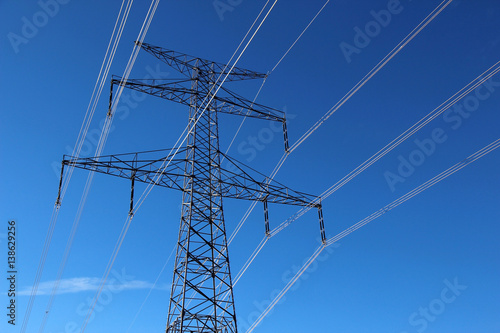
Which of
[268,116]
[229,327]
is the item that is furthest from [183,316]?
[268,116]

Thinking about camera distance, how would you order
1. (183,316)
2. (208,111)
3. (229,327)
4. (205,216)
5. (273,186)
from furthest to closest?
(208,111) < (273,186) < (205,216) < (229,327) < (183,316)

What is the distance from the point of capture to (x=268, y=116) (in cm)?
2736

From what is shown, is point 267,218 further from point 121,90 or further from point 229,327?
point 121,90

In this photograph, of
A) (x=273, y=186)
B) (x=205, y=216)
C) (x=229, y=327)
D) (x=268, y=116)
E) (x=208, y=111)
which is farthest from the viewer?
(x=268, y=116)

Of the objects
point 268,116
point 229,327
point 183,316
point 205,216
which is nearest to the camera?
point 183,316

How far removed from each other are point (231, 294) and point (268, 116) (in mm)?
12223

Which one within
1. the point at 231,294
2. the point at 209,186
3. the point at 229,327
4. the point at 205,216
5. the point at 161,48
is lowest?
the point at 229,327

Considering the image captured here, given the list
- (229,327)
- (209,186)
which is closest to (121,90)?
(209,186)

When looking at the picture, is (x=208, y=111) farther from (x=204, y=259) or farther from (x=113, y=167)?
(x=204, y=259)

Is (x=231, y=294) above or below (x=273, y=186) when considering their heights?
below

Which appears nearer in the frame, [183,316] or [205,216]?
[183,316]

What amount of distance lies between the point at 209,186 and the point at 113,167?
16.8 feet

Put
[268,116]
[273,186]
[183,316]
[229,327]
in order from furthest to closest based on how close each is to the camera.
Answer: [268,116]
[273,186]
[229,327]
[183,316]

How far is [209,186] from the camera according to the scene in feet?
72.8
